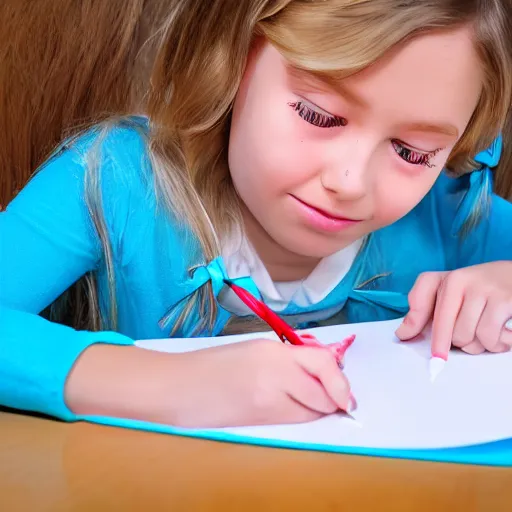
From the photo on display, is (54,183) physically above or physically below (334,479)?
above

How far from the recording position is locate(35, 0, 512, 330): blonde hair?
2.16 ft

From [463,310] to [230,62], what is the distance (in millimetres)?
301

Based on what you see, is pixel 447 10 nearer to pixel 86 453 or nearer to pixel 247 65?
pixel 247 65

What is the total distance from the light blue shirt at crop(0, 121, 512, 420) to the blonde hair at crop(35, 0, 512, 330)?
2cm

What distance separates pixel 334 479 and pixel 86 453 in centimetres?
15

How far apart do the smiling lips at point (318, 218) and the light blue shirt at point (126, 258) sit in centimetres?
12

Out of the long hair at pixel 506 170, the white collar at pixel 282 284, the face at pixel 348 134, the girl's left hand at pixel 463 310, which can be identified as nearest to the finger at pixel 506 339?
the girl's left hand at pixel 463 310

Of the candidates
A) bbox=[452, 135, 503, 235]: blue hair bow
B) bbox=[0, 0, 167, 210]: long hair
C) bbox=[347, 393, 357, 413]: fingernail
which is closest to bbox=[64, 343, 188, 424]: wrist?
bbox=[347, 393, 357, 413]: fingernail

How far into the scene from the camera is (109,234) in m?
0.80

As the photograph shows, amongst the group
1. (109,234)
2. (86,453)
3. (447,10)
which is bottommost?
(86,453)

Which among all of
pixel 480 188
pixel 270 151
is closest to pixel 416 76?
pixel 270 151

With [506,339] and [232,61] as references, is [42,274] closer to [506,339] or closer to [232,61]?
[232,61]

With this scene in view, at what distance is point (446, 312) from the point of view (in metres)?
0.70

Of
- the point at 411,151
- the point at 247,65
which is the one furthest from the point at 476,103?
the point at 247,65
